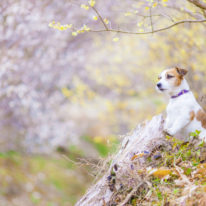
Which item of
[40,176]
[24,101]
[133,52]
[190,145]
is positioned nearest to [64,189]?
[40,176]

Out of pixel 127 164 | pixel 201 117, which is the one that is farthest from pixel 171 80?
pixel 127 164

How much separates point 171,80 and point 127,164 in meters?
1.64

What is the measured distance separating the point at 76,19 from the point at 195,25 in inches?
137

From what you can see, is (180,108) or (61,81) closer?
(180,108)

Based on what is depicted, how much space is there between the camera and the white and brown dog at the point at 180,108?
4242 millimetres

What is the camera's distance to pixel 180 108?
14.1 ft

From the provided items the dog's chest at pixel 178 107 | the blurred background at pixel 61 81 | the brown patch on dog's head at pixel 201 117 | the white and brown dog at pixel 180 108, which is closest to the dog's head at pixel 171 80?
the white and brown dog at pixel 180 108

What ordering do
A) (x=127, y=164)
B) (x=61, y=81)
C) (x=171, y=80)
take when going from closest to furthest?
(x=127, y=164)
(x=171, y=80)
(x=61, y=81)

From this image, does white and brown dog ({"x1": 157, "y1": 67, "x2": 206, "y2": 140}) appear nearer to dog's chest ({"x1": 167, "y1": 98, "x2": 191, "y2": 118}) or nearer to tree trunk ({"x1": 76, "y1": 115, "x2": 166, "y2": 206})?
dog's chest ({"x1": 167, "y1": 98, "x2": 191, "y2": 118})

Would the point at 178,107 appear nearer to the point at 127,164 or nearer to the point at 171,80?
the point at 171,80

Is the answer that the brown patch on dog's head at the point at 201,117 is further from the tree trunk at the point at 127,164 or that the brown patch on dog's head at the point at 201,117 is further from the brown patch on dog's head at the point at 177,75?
the tree trunk at the point at 127,164

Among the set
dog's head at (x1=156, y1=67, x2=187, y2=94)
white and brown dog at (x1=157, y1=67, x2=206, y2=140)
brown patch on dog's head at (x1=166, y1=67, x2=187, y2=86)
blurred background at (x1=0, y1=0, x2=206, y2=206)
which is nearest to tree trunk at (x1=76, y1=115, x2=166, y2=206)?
white and brown dog at (x1=157, y1=67, x2=206, y2=140)

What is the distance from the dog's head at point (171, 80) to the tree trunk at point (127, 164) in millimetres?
611

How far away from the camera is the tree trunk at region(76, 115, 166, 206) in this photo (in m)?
3.03
